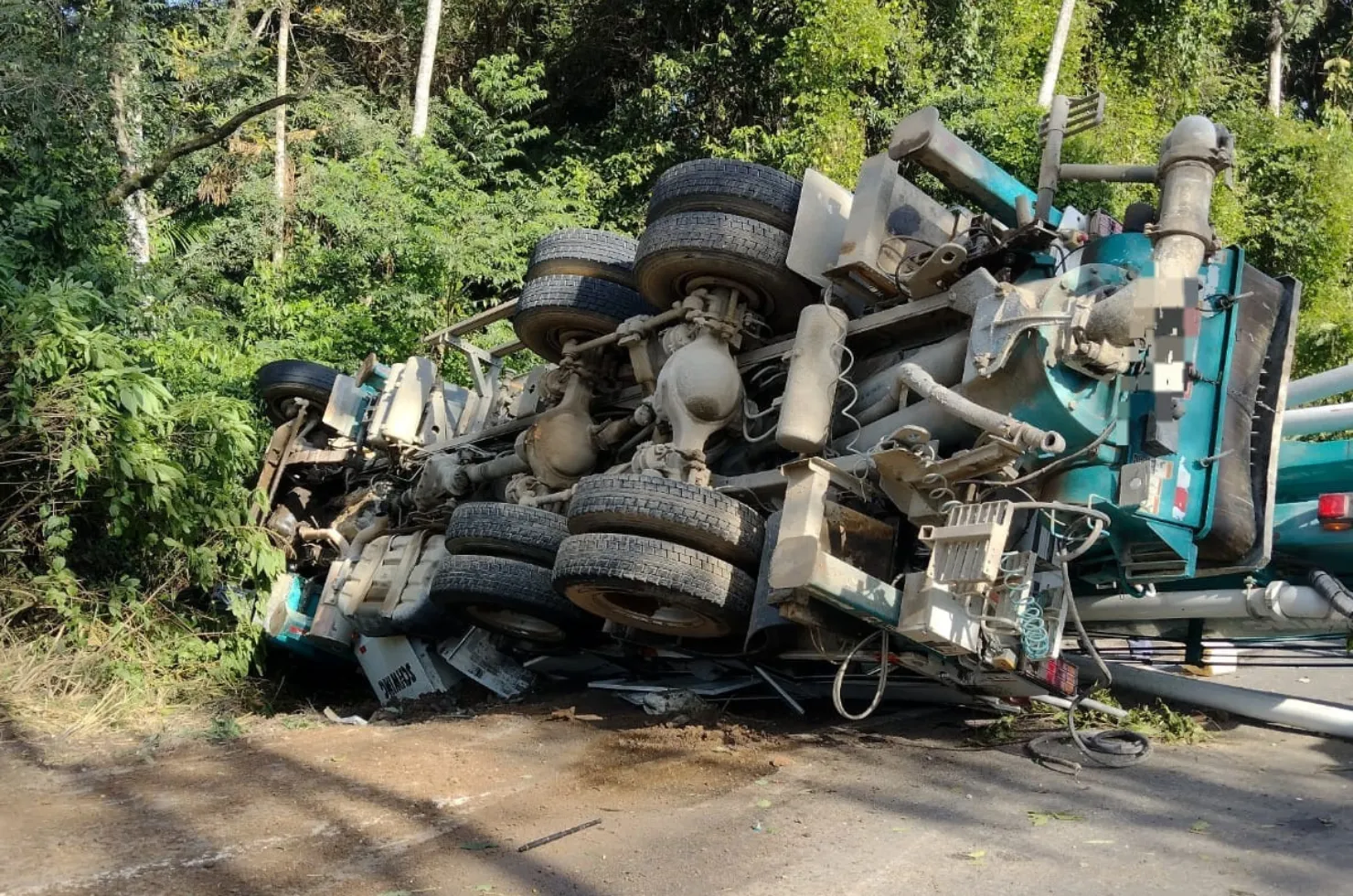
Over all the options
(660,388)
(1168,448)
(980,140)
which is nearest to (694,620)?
(660,388)

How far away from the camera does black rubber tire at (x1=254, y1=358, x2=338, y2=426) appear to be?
8.66 metres

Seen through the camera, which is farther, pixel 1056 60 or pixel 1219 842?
pixel 1056 60

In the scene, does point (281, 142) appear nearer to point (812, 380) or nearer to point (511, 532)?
point (511, 532)

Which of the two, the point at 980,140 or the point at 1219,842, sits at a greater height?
the point at 980,140

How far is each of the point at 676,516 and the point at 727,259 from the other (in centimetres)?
124

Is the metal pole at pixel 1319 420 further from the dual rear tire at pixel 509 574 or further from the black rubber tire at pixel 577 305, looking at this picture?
the dual rear tire at pixel 509 574

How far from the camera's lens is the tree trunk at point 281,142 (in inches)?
667

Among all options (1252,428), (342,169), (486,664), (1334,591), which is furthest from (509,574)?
(342,169)

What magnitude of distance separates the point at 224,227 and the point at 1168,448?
51.2ft

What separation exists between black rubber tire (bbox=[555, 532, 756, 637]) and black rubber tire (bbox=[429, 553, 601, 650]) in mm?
583

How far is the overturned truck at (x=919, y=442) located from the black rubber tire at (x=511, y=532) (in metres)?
0.02

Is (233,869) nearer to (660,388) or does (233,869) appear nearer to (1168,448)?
(660,388)

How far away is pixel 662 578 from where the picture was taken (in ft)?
14.1

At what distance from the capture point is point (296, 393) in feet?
28.6
